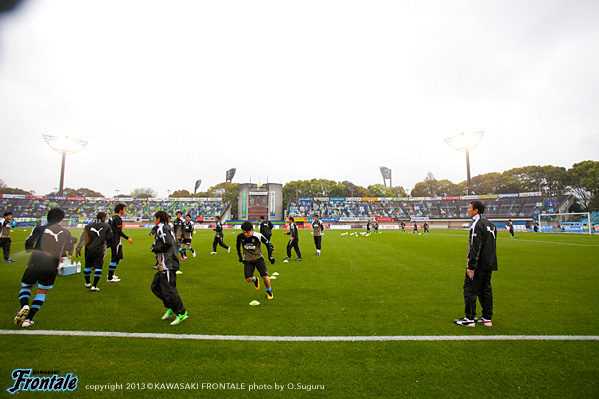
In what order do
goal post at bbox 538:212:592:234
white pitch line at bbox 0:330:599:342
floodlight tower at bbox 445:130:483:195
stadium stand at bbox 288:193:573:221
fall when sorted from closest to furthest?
white pitch line at bbox 0:330:599:342, goal post at bbox 538:212:592:234, floodlight tower at bbox 445:130:483:195, stadium stand at bbox 288:193:573:221

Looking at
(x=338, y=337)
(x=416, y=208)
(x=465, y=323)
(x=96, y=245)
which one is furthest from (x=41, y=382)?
(x=416, y=208)

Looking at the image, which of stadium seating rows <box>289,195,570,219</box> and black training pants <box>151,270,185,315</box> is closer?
black training pants <box>151,270,185,315</box>

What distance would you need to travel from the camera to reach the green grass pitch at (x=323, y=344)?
2.97 meters

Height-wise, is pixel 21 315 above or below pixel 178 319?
above

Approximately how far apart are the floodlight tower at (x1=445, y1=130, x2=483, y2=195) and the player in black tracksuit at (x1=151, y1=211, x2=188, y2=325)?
40.9 meters

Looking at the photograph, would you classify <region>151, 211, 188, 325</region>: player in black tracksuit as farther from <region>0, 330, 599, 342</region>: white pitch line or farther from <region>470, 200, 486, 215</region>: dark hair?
<region>470, 200, 486, 215</region>: dark hair

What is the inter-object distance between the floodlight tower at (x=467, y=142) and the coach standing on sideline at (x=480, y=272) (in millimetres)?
37911

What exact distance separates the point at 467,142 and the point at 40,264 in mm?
45169

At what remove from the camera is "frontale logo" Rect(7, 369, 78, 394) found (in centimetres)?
297

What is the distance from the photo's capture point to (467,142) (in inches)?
1529

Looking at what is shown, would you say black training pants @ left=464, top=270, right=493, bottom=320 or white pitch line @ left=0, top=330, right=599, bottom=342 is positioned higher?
black training pants @ left=464, top=270, right=493, bottom=320

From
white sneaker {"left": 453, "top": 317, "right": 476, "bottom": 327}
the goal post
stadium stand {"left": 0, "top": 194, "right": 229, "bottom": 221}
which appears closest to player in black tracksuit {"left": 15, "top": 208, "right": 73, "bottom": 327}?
white sneaker {"left": 453, "top": 317, "right": 476, "bottom": 327}

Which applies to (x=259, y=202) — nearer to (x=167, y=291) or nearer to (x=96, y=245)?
(x=96, y=245)

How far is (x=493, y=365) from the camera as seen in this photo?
11.0ft
